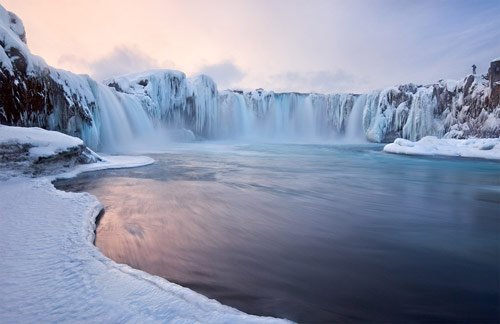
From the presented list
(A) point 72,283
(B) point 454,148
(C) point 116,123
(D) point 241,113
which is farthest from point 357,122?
(A) point 72,283

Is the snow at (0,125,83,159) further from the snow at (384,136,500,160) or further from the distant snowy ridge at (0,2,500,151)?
the snow at (384,136,500,160)

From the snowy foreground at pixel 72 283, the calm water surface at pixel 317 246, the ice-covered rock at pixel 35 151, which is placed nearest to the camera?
the snowy foreground at pixel 72 283

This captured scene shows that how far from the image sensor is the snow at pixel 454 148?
1753cm

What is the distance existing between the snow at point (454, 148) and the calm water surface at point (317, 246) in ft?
41.4

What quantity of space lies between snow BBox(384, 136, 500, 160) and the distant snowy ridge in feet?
14.4

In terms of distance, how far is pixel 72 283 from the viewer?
7.41 ft

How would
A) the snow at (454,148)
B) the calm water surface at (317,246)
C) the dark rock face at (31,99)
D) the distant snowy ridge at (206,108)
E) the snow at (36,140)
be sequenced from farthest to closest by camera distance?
the snow at (454,148) < the distant snowy ridge at (206,108) < the dark rock face at (31,99) < the snow at (36,140) < the calm water surface at (317,246)

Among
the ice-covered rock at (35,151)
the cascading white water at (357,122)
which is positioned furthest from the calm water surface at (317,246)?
the cascading white water at (357,122)

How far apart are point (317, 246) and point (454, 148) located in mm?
19453

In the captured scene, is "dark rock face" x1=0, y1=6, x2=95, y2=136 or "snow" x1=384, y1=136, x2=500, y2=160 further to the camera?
"snow" x1=384, y1=136, x2=500, y2=160

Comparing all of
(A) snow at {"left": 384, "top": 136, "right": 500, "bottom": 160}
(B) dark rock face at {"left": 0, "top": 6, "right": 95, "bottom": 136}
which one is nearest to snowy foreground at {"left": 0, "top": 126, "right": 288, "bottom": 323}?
(B) dark rock face at {"left": 0, "top": 6, "right": 95, "bottom": 136}

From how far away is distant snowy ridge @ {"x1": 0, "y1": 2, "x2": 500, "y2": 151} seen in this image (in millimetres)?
9648

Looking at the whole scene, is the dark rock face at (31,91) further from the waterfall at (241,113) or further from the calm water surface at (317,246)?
the calm water surface at (317,246)

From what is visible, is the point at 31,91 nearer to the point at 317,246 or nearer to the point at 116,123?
the point at 116,123
